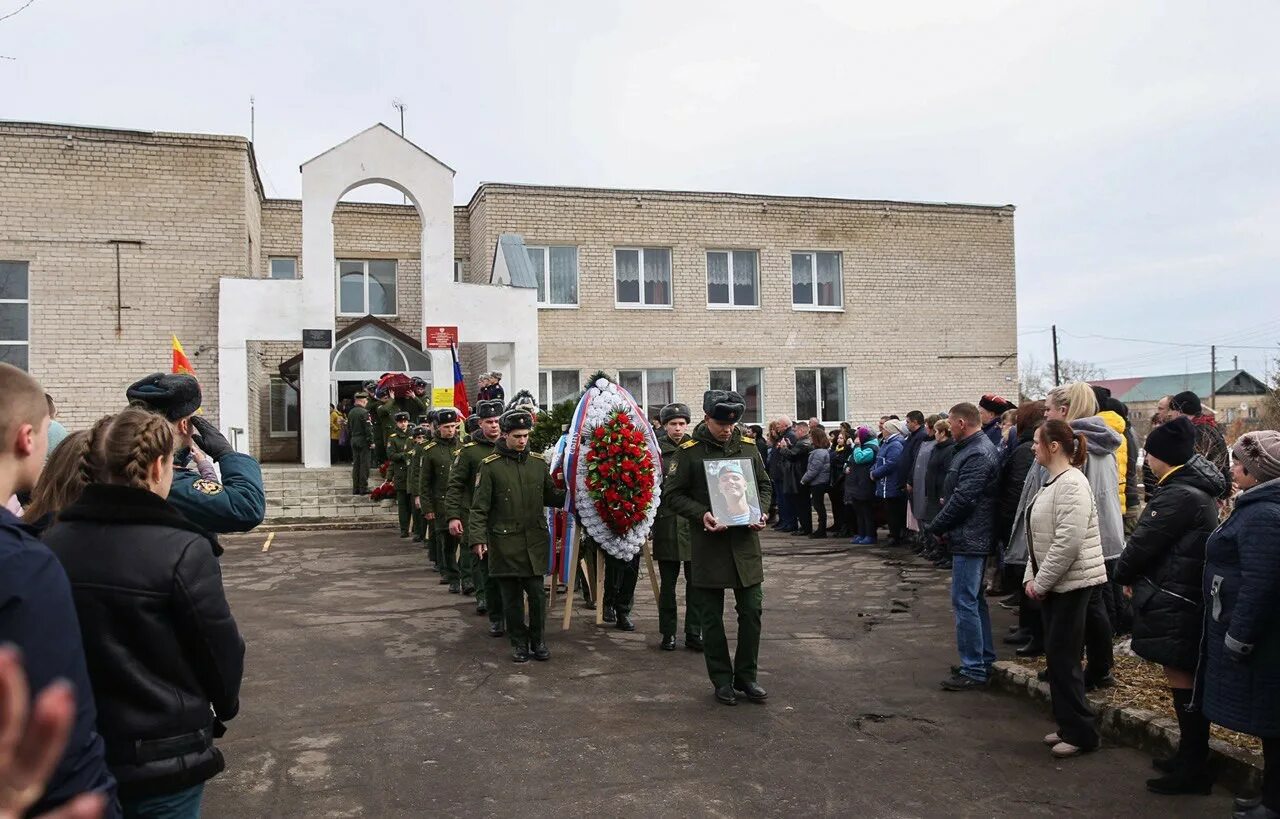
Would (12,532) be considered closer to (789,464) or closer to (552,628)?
(552,628)

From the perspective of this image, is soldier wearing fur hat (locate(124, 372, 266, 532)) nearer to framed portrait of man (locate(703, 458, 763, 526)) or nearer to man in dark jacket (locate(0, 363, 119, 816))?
man in dark jacket (locate(0, 363, 119, 816))

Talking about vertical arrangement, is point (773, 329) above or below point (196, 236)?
below

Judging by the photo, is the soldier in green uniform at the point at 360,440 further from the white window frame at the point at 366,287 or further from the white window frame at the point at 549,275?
the white window frame at the point at 366,287

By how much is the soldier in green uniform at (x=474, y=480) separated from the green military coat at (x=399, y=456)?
18.7ft

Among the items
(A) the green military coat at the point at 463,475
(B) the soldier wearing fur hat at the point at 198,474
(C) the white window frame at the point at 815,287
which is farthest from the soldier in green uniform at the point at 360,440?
(B) the soldier wearing fur hat at the point at 198,474

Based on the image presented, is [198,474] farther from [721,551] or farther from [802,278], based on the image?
[802,278]

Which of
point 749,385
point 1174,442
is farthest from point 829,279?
point 1174,442

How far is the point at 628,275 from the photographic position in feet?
80.6

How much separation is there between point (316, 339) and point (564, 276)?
22.9 ft

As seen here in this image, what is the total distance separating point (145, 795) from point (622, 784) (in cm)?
277

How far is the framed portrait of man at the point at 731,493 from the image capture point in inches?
266

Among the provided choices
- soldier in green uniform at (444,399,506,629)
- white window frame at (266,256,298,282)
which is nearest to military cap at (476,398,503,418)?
soldier in green uniform at (444,399,506,629)

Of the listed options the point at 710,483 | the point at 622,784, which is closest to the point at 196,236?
the point at 710,483

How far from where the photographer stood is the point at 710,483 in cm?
688
